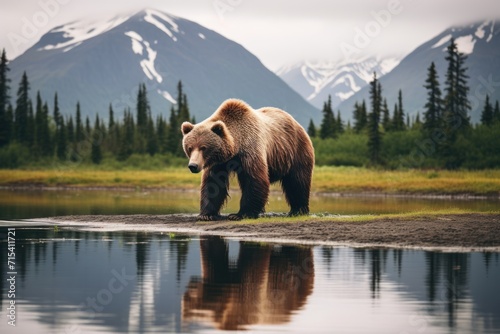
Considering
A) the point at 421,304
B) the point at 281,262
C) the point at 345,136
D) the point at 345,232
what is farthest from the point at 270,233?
the point at 345,136

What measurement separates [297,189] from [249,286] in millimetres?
13093

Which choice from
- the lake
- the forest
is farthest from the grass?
the lake

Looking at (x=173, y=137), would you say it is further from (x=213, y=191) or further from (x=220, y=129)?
(x=220, y=129)

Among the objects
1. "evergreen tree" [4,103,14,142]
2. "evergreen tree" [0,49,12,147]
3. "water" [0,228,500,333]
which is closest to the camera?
"water" [0,228,500,333]

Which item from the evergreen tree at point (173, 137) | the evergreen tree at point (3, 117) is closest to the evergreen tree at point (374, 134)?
the evergreen tree at point (173, 137)

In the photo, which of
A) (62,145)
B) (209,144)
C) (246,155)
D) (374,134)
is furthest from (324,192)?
(62,145)

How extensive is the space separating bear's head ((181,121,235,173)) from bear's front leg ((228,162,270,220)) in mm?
925

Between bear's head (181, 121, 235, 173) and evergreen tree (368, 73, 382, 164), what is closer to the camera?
bear's head (181, 121, 235, 173)

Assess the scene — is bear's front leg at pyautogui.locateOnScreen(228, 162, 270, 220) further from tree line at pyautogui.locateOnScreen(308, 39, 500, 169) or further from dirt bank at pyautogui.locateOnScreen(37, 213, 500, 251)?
tree line at pyautogui.locateOnScreen(308, 39, 500, 169)

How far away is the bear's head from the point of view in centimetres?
2545

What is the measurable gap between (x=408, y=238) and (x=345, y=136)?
8197cm

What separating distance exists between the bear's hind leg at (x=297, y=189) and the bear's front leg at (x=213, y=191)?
98.4 inches

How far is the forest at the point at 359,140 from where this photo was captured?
81.8 m

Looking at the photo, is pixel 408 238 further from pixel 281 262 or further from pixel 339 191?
pixel 339 191
